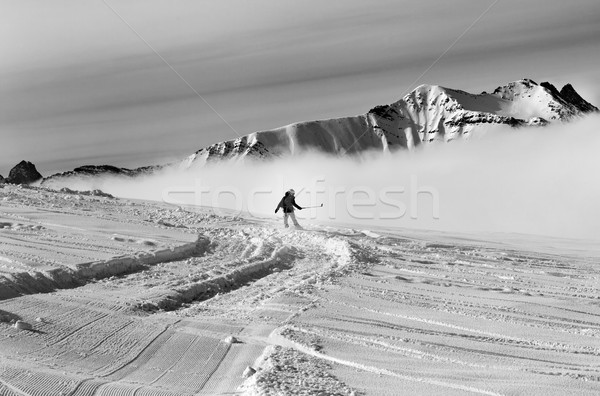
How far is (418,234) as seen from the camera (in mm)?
24188

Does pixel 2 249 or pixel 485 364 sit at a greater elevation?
pixel 2 249

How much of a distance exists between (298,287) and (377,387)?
5.63 m

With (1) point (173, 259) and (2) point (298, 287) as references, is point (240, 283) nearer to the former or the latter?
(2) point (298, 287)

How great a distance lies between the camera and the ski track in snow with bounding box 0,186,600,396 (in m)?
6.89

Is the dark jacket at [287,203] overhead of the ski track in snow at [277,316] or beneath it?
overhead

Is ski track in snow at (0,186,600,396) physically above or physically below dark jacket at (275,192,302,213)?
below

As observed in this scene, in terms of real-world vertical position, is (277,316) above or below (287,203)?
below

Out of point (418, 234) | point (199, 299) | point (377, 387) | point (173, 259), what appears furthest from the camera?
point (418, 234)

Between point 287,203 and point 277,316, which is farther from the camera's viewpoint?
point 287,203

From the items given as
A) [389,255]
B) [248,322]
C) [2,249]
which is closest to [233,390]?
[248,322]

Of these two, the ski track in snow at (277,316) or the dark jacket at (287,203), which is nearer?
the ski track in snow at (277,316)

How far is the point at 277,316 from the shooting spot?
972cm

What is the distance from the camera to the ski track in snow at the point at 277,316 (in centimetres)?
689

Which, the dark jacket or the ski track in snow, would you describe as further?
the dark jacket
